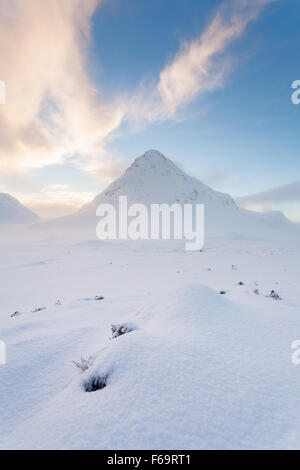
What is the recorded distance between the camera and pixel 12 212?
10769 cm

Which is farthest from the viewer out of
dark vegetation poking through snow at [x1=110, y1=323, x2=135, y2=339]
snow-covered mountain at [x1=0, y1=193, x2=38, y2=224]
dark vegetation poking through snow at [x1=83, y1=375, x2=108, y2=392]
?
snow-covered mountain at [x1=0, y1=193, x2=38, y2=224]

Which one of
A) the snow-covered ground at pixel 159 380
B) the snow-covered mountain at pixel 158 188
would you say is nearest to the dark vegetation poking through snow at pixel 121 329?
the snow-covered ground at pixel 159 380

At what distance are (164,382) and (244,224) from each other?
268 feet

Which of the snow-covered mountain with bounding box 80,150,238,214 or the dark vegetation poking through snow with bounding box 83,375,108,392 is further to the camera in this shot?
the snow-covered mountain with bounding box 80,150,238,214

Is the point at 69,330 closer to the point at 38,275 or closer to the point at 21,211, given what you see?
the point at 38,275

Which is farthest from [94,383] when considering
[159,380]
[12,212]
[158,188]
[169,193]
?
[12,212]

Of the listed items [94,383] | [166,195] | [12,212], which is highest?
[166,195]

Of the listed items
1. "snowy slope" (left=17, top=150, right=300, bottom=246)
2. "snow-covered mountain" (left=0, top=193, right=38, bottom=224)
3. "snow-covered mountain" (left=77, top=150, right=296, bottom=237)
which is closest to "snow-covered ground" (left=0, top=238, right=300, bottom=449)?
"snowy slope" (left=17, top=150, right=300, bottom=246)

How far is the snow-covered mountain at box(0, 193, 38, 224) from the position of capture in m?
99.1

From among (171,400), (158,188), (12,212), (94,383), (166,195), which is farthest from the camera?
(12,212)

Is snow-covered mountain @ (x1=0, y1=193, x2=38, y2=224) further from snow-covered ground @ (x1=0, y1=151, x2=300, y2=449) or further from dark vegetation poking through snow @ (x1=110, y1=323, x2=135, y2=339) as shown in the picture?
dark vegetation poking through snow @ (x1=110, y1=323, x2=135, y2=339)

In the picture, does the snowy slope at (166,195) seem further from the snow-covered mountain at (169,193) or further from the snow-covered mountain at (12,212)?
the snow-covered mountain at (12,212)

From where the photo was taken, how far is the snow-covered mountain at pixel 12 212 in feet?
325

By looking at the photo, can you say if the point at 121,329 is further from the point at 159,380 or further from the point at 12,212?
the point at 12,212
